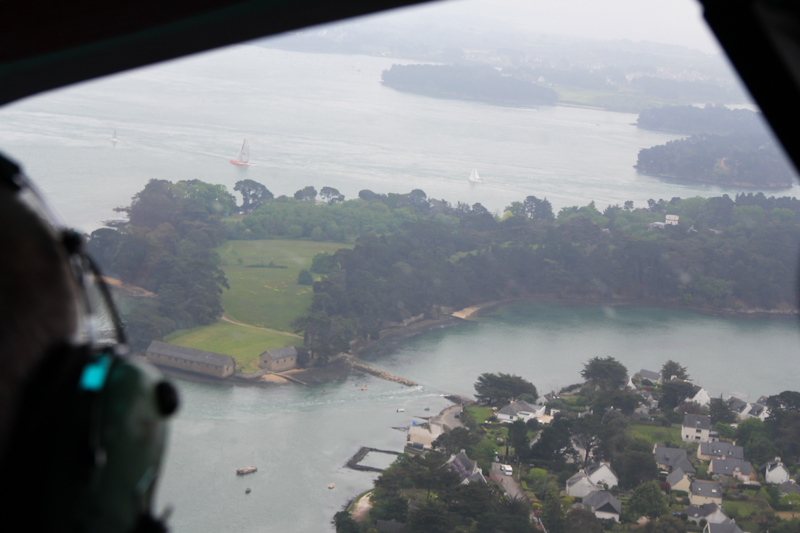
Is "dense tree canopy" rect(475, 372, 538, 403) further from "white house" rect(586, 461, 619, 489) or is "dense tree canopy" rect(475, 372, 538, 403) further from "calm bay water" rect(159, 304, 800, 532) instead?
"white house" rect(586, 461, 619, 489)

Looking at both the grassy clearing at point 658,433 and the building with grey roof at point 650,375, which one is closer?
Answer: the grassy clearing at point 658,433

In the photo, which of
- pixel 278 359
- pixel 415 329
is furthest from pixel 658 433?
pixel 278 359

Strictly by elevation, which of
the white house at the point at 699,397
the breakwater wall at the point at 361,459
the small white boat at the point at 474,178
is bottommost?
the breakwater wall at the point at 361,459

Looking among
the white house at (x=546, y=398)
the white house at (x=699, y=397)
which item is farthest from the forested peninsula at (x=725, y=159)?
the white house at (x=546, y=398)

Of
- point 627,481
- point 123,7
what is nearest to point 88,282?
point 123,7

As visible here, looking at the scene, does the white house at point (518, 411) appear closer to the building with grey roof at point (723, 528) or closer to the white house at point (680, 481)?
the white house at point (680, 481)

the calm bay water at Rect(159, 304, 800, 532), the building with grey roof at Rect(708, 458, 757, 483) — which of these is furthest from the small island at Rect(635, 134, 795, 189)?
the building with grey roof at Rect(708, 458, 757, 483)

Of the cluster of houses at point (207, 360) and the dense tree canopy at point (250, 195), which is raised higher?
the dense tree canopy at point (250, 195)
